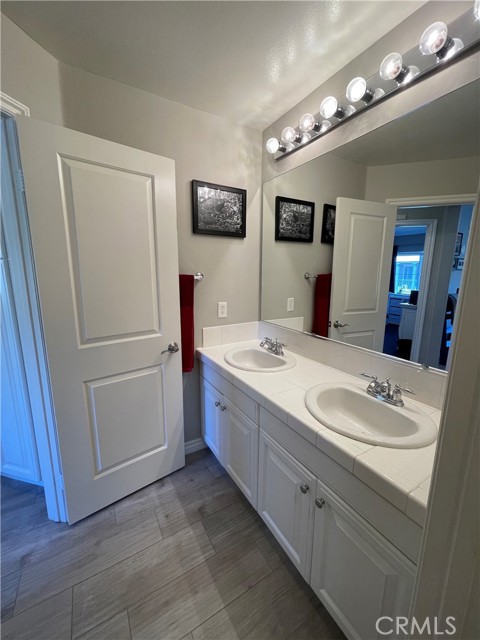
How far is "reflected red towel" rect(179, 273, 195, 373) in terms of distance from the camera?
1.68 m

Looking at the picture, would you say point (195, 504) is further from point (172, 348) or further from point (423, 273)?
point (423, 273)

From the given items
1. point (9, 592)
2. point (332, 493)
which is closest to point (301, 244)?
point (332, 493)

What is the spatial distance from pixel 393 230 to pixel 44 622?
2.20 metres

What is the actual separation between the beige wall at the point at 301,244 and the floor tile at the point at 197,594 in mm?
1276

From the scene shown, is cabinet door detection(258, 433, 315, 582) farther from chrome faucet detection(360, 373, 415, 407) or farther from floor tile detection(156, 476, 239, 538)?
chrome faucet detection(360, 373, 415, 407)

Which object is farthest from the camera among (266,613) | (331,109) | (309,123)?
(309,123)

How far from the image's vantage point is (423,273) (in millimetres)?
1100

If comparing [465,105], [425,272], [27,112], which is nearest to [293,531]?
[425,272]

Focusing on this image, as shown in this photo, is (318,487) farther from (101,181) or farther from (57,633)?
(101,181)

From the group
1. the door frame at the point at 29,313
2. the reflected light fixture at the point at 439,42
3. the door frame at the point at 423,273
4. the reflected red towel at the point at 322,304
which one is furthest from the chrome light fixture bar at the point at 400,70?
the door frame at the point at 29,313

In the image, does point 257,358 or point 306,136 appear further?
point 257,358

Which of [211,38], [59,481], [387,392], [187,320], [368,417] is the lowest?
[59,481]

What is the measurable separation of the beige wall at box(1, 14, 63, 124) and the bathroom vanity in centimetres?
160

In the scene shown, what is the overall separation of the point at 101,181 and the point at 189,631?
6.46 feet
